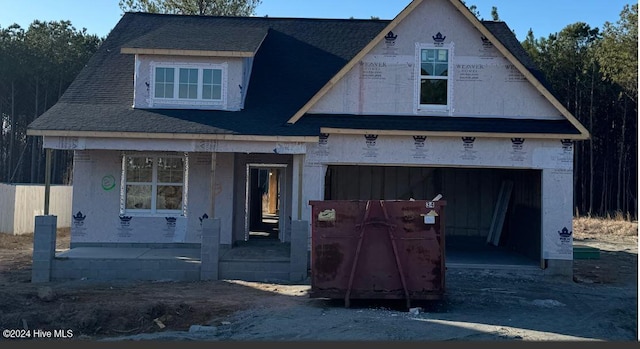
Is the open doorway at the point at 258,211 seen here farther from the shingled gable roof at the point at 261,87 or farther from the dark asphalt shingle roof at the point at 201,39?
the dark asphalt shingle roof at the point at 201,39

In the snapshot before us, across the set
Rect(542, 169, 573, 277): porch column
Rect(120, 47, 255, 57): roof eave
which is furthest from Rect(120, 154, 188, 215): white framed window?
Rect(542, 169, 573, 277): porch column

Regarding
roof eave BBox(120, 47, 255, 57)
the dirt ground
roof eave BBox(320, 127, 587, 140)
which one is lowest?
the dirt ground

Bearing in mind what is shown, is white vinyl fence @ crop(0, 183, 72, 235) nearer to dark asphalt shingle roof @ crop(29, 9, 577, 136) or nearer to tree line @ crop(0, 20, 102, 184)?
dark asphalt shingle roof @ crop(29, 9, 577, 136)

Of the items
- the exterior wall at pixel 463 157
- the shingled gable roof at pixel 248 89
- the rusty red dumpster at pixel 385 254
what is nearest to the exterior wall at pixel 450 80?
the exterior wall at pixel 463 157

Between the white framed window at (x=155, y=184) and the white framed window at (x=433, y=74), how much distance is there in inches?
250

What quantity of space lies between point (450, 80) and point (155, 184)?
8068mm

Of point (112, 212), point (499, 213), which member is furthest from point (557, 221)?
point (112, 212)

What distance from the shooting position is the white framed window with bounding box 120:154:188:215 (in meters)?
15.3

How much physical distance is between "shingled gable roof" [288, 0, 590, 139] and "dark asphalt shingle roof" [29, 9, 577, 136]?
25 mm

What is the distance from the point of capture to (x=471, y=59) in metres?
14.2

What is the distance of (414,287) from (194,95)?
323 inches

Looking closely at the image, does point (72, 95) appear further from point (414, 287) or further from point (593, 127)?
point (593, 127)

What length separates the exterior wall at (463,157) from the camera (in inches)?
543

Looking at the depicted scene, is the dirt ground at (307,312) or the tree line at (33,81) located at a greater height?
the tree line at (33,81)
